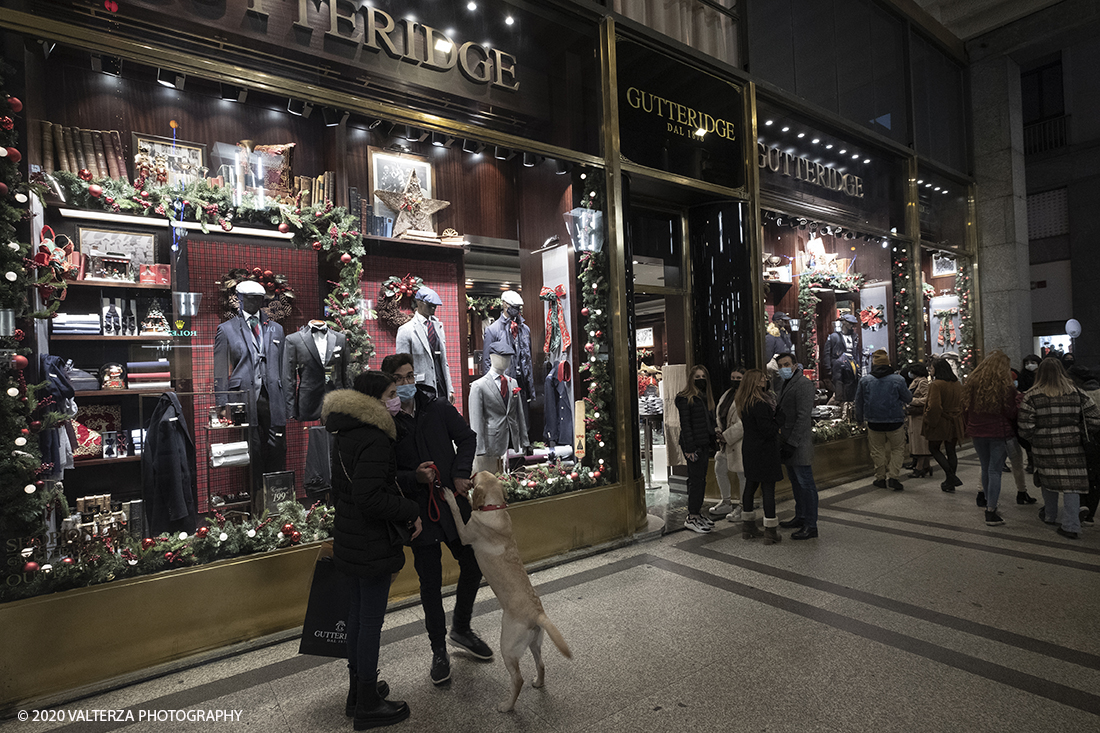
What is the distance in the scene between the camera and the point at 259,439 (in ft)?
13.3

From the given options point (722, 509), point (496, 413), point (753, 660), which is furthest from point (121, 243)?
point (722, 509)

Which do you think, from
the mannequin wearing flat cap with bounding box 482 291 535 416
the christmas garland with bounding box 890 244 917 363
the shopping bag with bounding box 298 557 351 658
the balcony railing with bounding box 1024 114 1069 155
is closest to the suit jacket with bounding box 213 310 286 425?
the mannequin wearing flat cap with bounding box 482 291 535 416

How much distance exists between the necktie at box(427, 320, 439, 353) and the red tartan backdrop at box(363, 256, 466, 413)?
0.11 m

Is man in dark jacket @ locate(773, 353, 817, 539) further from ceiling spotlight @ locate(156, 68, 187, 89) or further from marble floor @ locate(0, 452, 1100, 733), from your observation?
ceiling spotlight @ locate(156, 68, 187, 89)

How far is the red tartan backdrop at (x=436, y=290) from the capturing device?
175 inches

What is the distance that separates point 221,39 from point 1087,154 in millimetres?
18103

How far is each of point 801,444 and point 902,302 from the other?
17.6 feet

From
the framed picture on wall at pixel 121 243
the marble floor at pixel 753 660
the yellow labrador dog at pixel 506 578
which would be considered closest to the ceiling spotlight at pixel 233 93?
the framed picture on wall at pixel 121 243

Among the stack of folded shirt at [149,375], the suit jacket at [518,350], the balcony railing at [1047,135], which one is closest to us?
the stack of folded shirt at [149,375]

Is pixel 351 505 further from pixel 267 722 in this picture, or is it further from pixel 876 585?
pixel 876 585

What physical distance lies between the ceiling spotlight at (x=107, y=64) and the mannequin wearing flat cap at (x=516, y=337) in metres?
3.00

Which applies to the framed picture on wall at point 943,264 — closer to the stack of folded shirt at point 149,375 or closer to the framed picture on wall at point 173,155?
the framed picture on wall at point 173,155

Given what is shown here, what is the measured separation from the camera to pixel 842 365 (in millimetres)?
8070

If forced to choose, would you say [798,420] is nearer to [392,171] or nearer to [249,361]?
[392,171]
